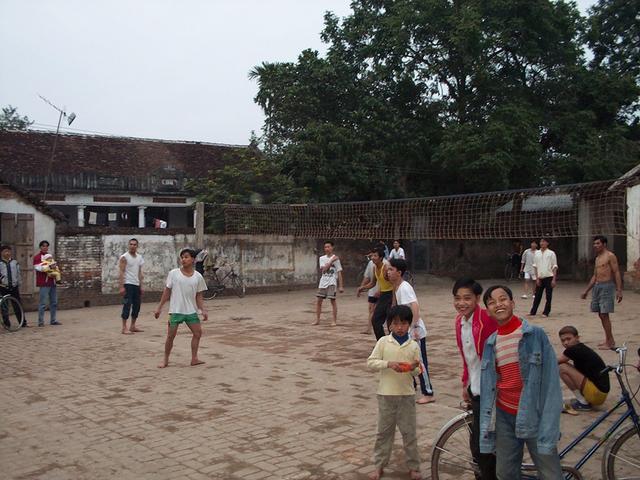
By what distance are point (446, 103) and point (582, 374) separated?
60.6 feet

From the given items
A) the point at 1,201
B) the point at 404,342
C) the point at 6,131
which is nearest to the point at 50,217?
the point at 1,201

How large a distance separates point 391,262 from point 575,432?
2457mm

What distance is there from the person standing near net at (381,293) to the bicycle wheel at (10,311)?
750 centimetres

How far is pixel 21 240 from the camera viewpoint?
51.2ft

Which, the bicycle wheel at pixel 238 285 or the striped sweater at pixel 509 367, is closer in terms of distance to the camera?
the striped sweater at pixel 509 367

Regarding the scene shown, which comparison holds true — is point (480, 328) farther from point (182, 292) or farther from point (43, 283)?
point (43, 283)

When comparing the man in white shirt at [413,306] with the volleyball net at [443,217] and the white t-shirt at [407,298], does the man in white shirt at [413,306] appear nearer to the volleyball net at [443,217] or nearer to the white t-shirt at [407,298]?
the white t-shirt at [407,298]

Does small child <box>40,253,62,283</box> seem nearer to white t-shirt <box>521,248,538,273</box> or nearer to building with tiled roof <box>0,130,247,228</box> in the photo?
building with tiled roof <box>0,130,247,228</box>

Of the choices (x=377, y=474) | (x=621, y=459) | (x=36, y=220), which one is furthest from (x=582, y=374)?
(x=36, y=220)

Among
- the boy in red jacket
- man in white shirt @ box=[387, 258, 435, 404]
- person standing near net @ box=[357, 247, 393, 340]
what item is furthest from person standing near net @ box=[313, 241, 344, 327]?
the boy in red jacket

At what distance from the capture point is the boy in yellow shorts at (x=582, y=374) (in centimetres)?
588

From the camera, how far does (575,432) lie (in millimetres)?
5402

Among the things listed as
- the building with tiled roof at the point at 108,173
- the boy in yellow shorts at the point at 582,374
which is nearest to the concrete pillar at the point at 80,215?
the building with tiled roof at the point at 108,173

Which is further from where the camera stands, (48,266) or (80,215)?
(80,215)
